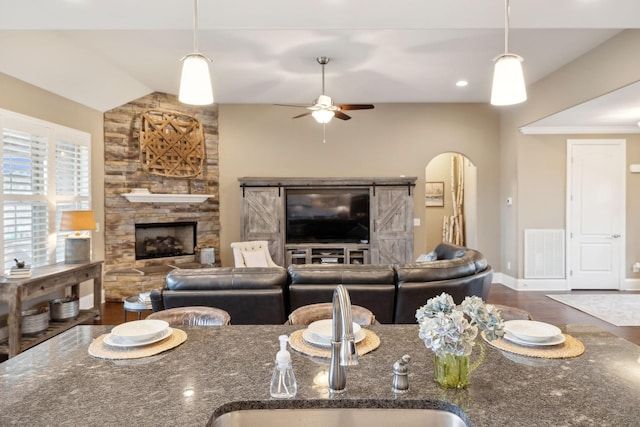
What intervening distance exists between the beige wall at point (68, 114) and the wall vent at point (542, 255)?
6.71 metres

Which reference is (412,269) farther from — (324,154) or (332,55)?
(324,154)

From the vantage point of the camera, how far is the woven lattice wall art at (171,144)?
20.8ft

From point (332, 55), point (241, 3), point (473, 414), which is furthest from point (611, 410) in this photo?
point (332, 55)

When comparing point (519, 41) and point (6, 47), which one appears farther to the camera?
point (519, 41)

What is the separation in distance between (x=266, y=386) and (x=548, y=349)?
108cm

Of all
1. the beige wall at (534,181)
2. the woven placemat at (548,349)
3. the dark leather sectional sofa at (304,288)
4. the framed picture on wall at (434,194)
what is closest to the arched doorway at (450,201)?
the framed picture on wall at (434,194)

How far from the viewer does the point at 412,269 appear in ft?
11.0

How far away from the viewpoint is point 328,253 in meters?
6.98

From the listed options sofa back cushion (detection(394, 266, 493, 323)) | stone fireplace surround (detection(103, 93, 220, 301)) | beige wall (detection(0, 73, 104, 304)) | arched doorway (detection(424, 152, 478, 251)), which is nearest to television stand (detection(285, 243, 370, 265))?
stone fireplace surround (detection(103, 93, 220, 301))

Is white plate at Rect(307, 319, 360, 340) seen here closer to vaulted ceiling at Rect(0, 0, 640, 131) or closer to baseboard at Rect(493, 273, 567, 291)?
vaulted ceiling at Rect(0, 0, 640, 131)

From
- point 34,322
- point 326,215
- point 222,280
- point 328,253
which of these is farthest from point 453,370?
point 326,215

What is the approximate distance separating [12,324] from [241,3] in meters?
3.36

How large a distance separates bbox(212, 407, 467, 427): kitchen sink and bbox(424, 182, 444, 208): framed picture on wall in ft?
26.4

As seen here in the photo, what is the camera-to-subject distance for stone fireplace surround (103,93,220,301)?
5898 mm
